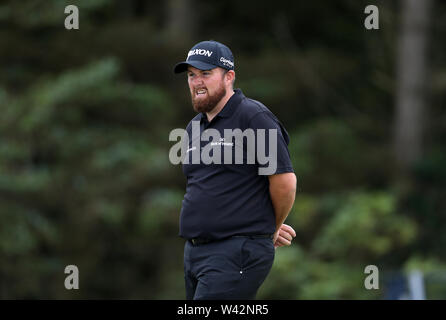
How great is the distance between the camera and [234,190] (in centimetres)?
399

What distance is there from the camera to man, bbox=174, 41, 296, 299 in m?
3.95

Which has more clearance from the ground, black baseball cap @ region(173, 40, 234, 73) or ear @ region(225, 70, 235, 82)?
black baseball cap @ region(173, 40, 234, 73)

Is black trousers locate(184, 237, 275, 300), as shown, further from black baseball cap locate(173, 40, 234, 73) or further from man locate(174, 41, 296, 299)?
black baseball cap locate(173, 40, 234, 73)

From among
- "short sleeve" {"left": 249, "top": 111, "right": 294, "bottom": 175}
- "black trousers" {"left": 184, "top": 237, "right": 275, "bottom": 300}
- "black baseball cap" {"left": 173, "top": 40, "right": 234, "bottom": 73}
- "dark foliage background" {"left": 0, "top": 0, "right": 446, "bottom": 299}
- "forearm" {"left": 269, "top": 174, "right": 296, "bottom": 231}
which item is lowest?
"black trousers" {"left": 184, "top": 237, "right": 275, "bottom": 300}

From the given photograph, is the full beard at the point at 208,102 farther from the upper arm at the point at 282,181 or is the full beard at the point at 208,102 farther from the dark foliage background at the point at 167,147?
the dark foliage background at the point at 167,147

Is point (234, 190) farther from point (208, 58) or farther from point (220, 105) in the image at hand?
point (208, 58)

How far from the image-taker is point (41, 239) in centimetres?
1203

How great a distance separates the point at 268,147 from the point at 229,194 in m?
0.32

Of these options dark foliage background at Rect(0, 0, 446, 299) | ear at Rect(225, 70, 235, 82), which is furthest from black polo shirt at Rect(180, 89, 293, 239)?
dark foliage background at Rect(0, 0, 446, 299)

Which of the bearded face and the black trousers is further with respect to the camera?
the bearded face

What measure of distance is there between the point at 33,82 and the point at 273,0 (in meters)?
5.67

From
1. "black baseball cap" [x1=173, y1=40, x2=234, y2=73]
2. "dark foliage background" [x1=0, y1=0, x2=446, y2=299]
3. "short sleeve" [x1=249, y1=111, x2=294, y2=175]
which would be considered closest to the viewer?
"short sleeve" [x1=249, y1=111, x2=294, y2=175]
